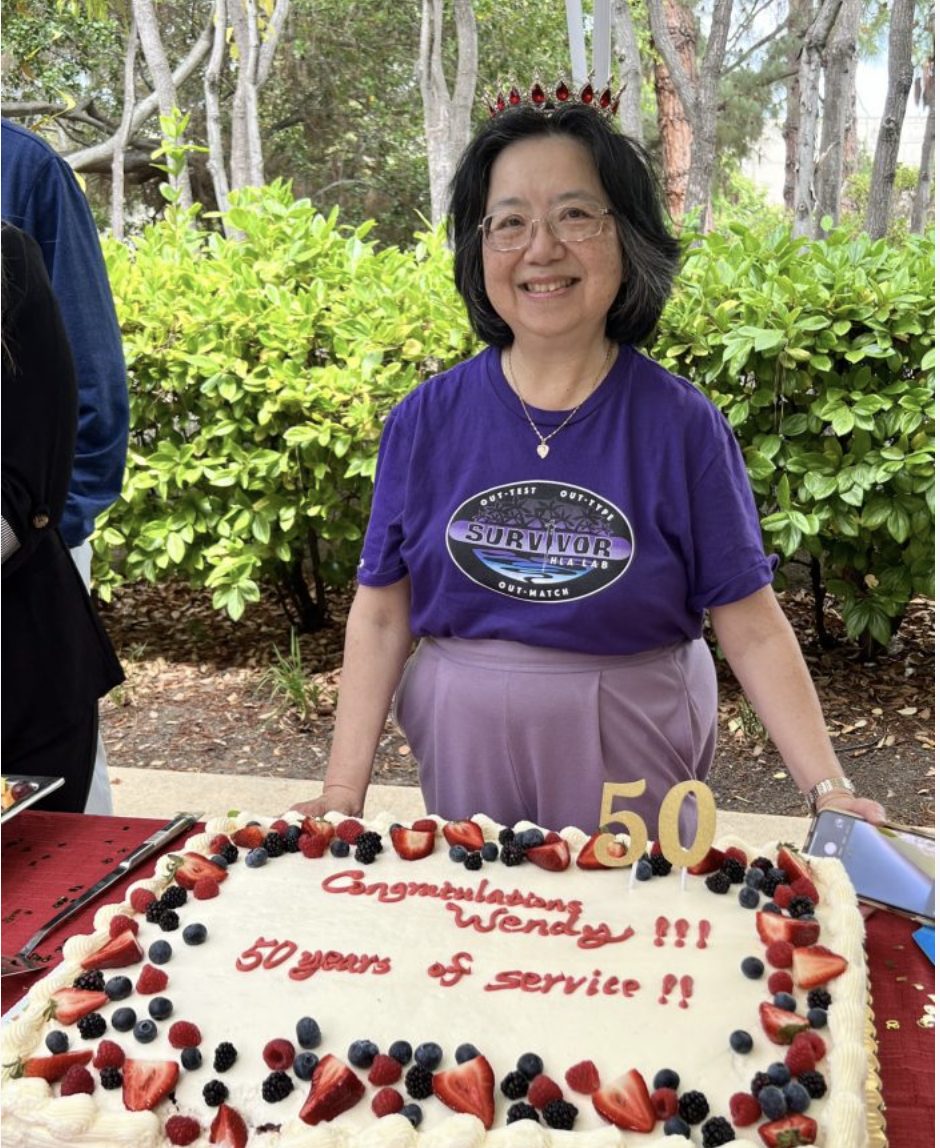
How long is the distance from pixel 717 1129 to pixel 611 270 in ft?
4.12

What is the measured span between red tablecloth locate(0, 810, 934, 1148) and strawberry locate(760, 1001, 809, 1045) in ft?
0.39

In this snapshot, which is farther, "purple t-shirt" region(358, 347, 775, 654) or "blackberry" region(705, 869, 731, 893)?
"purple t-shirt" region(358, 347, 775, 654)

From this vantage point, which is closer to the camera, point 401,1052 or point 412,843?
point 401,1052

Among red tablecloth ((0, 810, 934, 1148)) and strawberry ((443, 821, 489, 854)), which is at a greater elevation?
strawberry ((443, 821, 489, 854))

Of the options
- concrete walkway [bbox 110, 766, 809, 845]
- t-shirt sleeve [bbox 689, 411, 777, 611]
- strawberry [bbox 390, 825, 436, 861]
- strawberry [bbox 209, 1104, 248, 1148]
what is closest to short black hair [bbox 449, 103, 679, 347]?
t-shirt sleeve [bbox 689, 411, 777, 611]

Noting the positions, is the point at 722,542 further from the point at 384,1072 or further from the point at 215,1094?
the point at 215,1094

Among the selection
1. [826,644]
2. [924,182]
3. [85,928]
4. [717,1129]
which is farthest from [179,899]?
[924,182]

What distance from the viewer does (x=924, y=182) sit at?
48.2 feet

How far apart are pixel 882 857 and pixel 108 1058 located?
1.01 meters

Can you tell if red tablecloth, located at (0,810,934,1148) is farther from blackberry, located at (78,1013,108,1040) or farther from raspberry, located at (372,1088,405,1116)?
raspberry, located at (372,1088,405,1116)

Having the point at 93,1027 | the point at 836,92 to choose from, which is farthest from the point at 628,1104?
the point at 836,92

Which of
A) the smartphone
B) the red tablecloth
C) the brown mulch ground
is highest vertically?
the smartphone

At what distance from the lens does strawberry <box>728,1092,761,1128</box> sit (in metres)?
1.10

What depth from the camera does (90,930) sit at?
1544 millimetres
